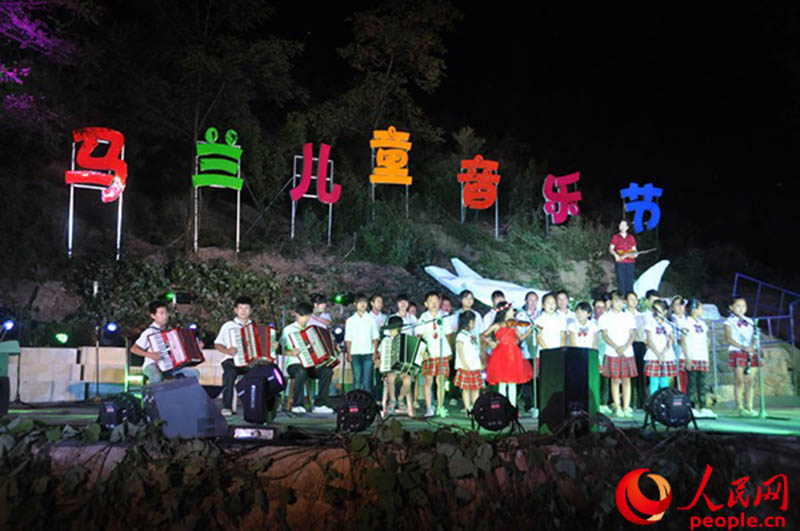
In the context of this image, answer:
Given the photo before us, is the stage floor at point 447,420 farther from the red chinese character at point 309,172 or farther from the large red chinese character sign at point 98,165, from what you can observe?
the red chinese character at point 309,172

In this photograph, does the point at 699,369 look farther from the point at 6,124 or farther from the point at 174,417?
the point at 6,124

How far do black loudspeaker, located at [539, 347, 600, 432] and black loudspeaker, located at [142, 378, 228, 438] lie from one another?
2.62m

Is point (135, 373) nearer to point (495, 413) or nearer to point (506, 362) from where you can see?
point (506, 362)

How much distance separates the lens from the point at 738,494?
189 inches

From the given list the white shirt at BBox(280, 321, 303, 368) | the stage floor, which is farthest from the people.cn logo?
the white shirt at BBox(280, 321, 303, 368)

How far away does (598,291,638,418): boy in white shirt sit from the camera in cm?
916

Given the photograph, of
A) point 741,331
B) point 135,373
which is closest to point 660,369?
point 741,331

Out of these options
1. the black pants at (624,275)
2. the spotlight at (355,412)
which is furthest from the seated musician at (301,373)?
the black pants at (624,275)

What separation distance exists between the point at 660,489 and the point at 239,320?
541 cm

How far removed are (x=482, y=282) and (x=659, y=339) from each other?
637 cm

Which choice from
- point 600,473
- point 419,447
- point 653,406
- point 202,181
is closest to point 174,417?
point 419,447

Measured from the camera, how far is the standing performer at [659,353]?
911cm

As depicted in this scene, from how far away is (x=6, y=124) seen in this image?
12789 millimetres

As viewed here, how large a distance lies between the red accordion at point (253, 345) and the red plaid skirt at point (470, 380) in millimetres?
2272
